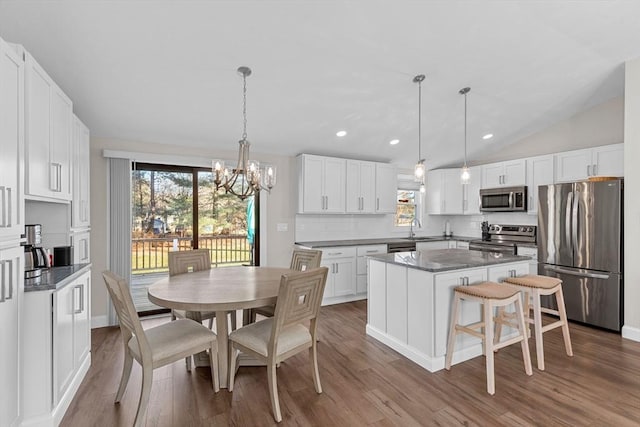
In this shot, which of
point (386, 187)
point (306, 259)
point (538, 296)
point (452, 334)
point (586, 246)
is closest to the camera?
point (452, 334)

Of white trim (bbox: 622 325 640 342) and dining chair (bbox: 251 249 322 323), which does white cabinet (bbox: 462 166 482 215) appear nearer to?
white trim (bbox: 622 325 640 342)

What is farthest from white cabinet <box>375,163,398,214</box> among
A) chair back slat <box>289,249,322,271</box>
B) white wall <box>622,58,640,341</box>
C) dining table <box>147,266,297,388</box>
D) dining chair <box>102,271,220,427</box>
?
dining chair <box>102,271,220,427</box>

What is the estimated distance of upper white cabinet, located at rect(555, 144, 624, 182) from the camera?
3.85m

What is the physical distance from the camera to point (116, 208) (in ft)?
12.2

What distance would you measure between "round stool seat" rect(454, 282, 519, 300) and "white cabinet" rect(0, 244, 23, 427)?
298cm

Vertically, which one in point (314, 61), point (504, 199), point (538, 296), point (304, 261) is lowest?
point (538, 296)

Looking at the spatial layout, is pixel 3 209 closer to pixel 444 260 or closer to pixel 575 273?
pixel 444 260

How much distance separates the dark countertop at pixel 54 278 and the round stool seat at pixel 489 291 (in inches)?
114

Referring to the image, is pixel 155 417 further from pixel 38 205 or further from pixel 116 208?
pixel 116 208

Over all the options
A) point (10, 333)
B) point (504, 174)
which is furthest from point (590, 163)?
point (10, 333)

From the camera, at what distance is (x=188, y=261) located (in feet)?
10.4

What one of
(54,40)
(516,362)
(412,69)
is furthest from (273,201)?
(516,362)

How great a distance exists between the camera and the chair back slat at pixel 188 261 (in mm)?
3061

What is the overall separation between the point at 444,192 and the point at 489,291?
3.64 m
